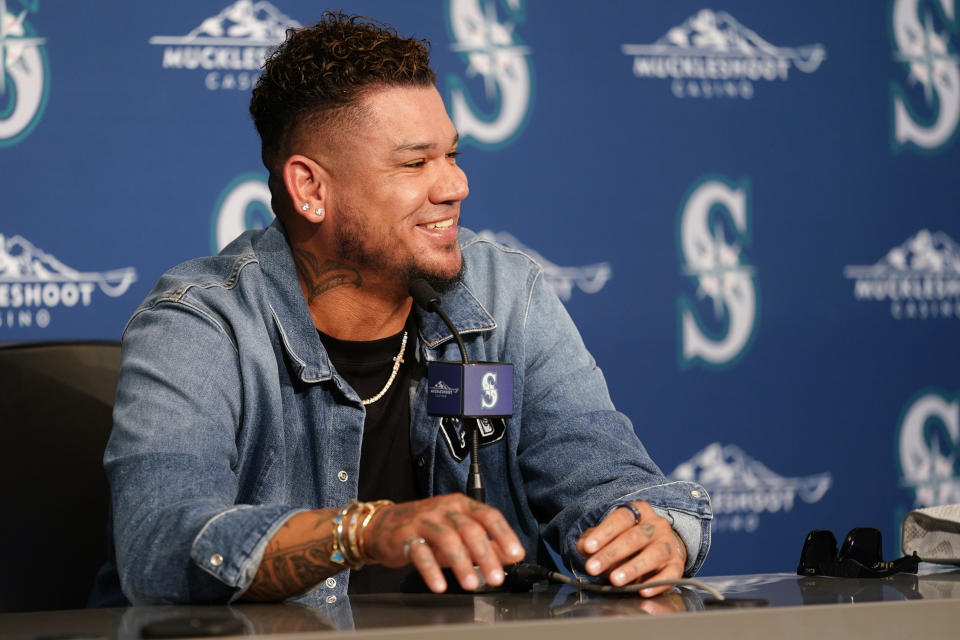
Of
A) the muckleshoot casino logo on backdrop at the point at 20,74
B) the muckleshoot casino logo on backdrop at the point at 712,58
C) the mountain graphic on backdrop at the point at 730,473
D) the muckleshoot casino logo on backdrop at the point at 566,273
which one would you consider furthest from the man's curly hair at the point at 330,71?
the mountain graphic on backdrop at the point at 730,473

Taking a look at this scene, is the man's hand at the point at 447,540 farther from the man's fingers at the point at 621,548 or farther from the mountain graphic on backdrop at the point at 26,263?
the mountain graphic on backdrop at the point at 26,263

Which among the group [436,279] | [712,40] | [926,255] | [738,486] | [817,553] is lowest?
[738,486]

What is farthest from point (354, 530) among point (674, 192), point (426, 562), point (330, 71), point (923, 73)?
point (923, 73)

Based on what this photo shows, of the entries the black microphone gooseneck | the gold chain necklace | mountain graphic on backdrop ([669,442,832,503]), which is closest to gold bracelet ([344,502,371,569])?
the black microphone gooseneck

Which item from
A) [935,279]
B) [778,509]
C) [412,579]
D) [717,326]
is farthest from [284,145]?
[935,279]

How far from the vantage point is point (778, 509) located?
3.03 metres

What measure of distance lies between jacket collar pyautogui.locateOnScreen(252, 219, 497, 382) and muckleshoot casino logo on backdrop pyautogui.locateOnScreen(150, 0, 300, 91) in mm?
906

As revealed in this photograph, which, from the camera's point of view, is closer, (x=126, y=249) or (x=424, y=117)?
(x=424, y=117)

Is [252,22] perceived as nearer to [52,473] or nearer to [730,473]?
[52,473]

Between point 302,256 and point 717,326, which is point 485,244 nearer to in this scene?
point 302,256

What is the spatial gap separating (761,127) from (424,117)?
1.55 metres

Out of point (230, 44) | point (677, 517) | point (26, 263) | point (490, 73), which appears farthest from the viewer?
point (490, 73)

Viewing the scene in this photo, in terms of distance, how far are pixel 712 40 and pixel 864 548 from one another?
1936 millimetres

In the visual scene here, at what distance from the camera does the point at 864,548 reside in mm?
1390
